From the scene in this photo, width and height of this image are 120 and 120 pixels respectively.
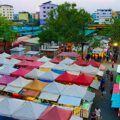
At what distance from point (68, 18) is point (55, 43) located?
465 centimetres

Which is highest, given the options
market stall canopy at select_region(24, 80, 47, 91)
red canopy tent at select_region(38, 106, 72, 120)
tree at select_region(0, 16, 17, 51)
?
tree at select_region(0, 16, 17, 51)

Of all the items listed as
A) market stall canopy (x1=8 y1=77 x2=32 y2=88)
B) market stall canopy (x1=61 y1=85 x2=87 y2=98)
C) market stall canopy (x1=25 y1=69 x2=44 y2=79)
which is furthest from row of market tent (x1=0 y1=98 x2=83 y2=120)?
market stall canopy (x1=25 y1=69 x2=44 y2=79)

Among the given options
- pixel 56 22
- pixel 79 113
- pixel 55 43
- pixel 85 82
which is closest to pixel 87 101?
pixel 79 113

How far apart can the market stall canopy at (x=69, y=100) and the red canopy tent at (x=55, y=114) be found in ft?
7.19

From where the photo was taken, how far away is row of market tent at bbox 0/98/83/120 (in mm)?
12086

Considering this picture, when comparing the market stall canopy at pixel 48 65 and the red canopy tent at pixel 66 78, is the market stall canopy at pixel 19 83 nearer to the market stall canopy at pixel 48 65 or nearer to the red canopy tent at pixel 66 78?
the red canopy tent at pixel 66 78

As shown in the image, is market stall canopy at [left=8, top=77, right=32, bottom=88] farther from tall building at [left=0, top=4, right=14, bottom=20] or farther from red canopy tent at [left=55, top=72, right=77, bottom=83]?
tall building at [left=0, top=4, right=14, bottom=20]

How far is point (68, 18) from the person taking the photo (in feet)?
111

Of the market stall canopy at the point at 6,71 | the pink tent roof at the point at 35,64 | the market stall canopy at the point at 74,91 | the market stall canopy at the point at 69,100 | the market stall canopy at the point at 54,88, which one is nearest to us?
the market stall canopy at the point at 69,100

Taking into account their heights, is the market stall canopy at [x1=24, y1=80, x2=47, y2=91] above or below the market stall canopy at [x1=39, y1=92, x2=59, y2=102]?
above

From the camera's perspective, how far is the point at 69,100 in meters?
15.1

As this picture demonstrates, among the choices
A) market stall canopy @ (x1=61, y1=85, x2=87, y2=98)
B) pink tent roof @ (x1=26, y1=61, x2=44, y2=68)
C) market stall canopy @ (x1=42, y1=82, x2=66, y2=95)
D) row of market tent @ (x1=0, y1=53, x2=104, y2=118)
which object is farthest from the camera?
pink tent roof @ (x1=26, y1=61, x2=44, y2=68)

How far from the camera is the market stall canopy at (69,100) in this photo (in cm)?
1475

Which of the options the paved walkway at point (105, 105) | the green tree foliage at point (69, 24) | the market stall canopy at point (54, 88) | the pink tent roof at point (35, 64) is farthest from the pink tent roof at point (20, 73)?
the green tree foliage at point (69, 24)
